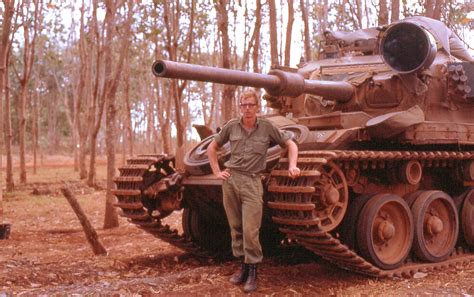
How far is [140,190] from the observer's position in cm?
831

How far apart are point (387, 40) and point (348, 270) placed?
3.04m

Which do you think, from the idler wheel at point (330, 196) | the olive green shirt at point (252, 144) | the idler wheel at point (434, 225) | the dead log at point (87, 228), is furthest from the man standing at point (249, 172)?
the dead log at point (87, 228)

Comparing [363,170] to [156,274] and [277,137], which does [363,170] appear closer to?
[277,137]

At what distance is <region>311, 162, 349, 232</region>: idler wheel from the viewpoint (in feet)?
22.7

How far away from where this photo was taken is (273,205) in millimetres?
6867

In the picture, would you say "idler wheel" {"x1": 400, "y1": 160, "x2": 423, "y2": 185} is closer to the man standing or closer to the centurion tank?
the centurion tank

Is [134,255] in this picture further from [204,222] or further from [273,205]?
[273,205]

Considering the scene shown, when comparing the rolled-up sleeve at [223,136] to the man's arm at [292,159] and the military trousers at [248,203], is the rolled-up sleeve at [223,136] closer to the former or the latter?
the military trousers at [248,203]

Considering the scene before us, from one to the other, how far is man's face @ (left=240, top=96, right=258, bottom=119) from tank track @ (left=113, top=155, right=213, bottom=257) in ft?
6.78

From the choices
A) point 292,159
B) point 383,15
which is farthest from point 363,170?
point 383,15

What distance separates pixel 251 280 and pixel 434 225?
2963mm

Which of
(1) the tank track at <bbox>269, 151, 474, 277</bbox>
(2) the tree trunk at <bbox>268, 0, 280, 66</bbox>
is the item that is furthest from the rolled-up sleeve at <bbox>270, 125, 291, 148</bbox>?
(2) the tree trunk at <bbox>268, 0, 280, 66</bbox>

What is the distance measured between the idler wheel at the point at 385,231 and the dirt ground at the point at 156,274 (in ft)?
1.04

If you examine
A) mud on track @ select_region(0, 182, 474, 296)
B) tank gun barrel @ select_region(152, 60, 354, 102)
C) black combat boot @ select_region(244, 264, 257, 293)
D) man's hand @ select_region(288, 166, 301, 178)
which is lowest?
mud on track @ select_region(0, 182, 474, 296)
